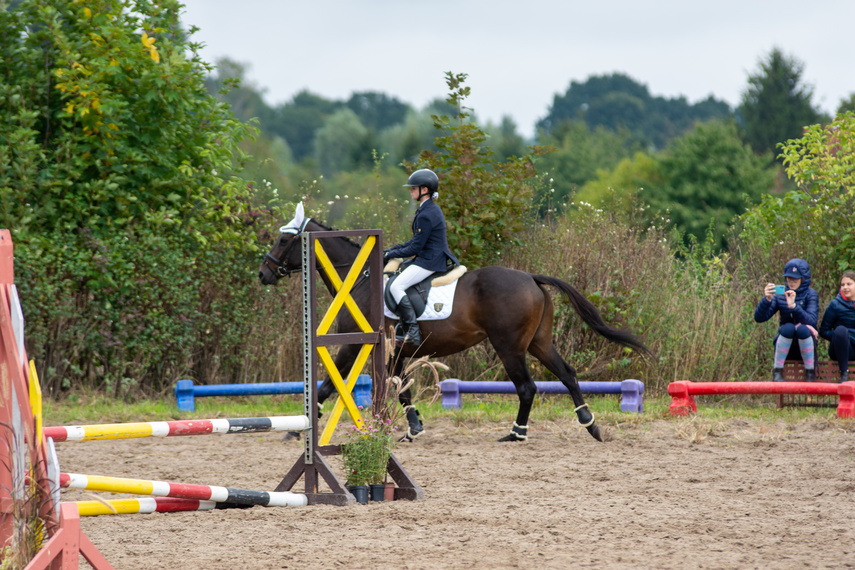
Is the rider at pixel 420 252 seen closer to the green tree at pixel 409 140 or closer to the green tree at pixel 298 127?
the green tree at pixel 409 140

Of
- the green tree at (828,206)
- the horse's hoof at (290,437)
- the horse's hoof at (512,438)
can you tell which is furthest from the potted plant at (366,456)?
the green tree at (828,206)

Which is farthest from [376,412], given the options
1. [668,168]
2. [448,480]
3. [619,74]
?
[619,74]

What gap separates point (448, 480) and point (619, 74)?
99995 mm

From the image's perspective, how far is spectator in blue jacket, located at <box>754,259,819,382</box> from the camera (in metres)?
9.73

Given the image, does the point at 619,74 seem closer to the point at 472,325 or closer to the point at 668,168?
the point at 668,168

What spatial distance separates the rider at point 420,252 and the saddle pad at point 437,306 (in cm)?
11

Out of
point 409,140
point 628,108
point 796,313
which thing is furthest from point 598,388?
point 628,108

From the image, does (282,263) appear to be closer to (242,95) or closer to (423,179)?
(423,179)

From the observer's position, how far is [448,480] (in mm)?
6570

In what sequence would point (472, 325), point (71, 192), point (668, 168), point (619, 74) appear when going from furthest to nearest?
point (619, 74), point (668, 168), point (71, 192), point (472, 325)

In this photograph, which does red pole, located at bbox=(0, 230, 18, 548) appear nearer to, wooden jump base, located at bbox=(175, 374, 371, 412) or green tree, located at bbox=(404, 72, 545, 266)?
wooden jump base, located at bbox=(175, 374, 371, 412)

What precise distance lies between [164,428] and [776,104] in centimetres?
4423

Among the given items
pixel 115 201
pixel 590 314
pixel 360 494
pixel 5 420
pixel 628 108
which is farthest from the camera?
pixel 628 108

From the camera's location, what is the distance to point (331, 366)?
19.2 feet
